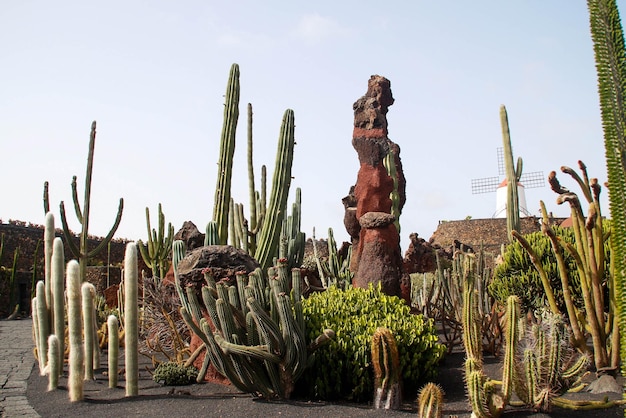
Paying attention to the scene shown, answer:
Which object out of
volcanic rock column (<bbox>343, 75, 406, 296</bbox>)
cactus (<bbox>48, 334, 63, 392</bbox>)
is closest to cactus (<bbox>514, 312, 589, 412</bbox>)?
volcanic rock column (<bbox>343, 75, 406, 296</bbox>)

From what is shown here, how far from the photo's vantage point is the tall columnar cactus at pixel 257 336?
520 cm

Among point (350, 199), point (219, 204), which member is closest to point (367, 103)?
point (350, 199)

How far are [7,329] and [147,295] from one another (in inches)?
222

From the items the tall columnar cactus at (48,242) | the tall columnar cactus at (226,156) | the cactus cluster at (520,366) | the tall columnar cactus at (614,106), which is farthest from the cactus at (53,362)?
the tall columnar cactus at (614,106)

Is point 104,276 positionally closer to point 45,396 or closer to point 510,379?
point 45,396

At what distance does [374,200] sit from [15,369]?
17.3 ft

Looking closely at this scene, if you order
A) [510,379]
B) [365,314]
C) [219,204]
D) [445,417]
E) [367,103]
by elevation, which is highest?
[367,103]

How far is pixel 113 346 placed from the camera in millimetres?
6250

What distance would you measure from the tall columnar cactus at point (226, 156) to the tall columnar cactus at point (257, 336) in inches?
96.8

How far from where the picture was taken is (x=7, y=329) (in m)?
13.6

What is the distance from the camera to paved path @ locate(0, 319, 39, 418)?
5697 mm

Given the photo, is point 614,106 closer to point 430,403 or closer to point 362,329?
point 430,403

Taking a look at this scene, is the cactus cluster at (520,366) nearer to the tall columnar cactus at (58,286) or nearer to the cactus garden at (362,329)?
the cactus garden at (362,329)

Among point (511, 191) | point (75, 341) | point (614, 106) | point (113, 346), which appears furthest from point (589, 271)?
point (75, 341)
